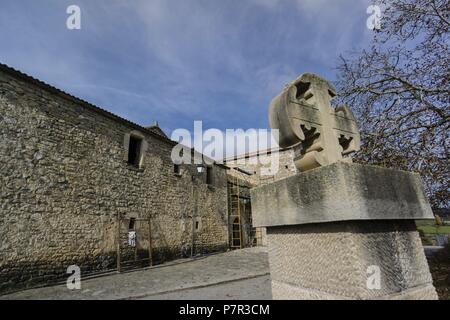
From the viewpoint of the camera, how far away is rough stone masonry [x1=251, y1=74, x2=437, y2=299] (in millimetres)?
1384

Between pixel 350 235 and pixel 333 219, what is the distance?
0.42 ft

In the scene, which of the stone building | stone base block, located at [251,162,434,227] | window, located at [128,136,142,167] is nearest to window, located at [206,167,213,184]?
the stone building

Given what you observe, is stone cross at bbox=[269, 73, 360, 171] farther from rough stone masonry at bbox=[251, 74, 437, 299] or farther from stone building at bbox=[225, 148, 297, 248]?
stone building at bbox=[225, 148, 297, 248]

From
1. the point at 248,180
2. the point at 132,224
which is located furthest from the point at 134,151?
the point at 248,180

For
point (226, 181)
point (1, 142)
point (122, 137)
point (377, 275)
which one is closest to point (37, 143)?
point (1, 142)

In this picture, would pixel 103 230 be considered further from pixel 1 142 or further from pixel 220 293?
pixel 220 293

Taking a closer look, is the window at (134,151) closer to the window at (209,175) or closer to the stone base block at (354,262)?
the window at (209,175)

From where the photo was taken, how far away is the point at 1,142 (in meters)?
6.27

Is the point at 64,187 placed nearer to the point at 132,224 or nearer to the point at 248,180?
the point at 132,224

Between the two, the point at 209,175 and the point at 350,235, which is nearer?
the point at 350,235

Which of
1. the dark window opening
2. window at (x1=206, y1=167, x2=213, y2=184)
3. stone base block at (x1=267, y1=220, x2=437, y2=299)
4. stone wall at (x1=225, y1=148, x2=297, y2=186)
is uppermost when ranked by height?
stone wall at (x1=225, y1=148, x2=297, y2=186)

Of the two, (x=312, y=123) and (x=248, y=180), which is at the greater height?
(x=248, y=180)

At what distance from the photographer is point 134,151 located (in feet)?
34.6

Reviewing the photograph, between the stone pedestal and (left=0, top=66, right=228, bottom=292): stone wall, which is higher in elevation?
(left=0, top=66, right=228, bottom=292): stone wall
